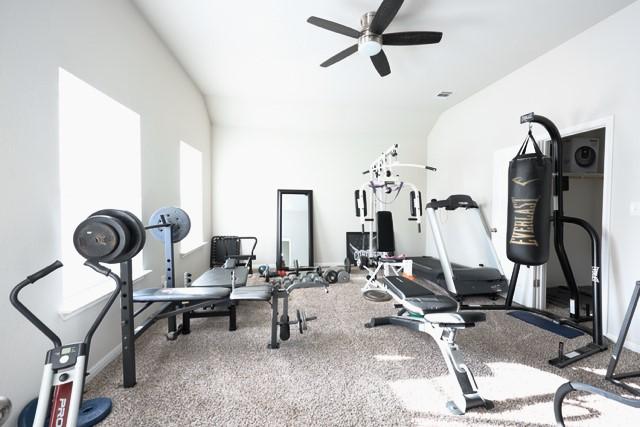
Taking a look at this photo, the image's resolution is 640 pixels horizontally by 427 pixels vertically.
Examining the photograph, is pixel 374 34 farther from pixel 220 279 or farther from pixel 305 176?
pixel 305 176

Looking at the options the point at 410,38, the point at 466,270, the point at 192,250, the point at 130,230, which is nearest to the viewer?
the point at 130,230

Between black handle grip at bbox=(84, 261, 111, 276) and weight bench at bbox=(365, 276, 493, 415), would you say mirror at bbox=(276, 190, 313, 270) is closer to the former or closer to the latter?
weight bench at bbox=(365, 276, 493, 415)

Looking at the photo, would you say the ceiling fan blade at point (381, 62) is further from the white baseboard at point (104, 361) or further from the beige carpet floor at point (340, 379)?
the white baseboard at point (104, 361)

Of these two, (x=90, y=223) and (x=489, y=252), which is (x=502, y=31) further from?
(x=90, y=223)

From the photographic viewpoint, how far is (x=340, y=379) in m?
1.72

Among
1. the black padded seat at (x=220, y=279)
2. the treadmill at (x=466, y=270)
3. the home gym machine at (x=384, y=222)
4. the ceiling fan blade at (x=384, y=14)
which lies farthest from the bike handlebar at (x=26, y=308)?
→ the treadmill at (x=466, y=270)

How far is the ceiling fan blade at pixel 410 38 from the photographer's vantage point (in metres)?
2.12

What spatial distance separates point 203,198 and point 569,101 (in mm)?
4883

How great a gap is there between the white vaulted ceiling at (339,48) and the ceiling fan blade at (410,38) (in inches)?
8.8

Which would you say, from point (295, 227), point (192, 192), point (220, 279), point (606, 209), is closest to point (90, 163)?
point (220, 279)

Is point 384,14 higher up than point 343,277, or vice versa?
point 384,14

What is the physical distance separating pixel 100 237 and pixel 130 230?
0.46ft

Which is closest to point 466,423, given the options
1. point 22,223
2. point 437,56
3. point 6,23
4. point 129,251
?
point 129,251

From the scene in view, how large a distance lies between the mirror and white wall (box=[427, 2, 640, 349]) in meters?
2.92
